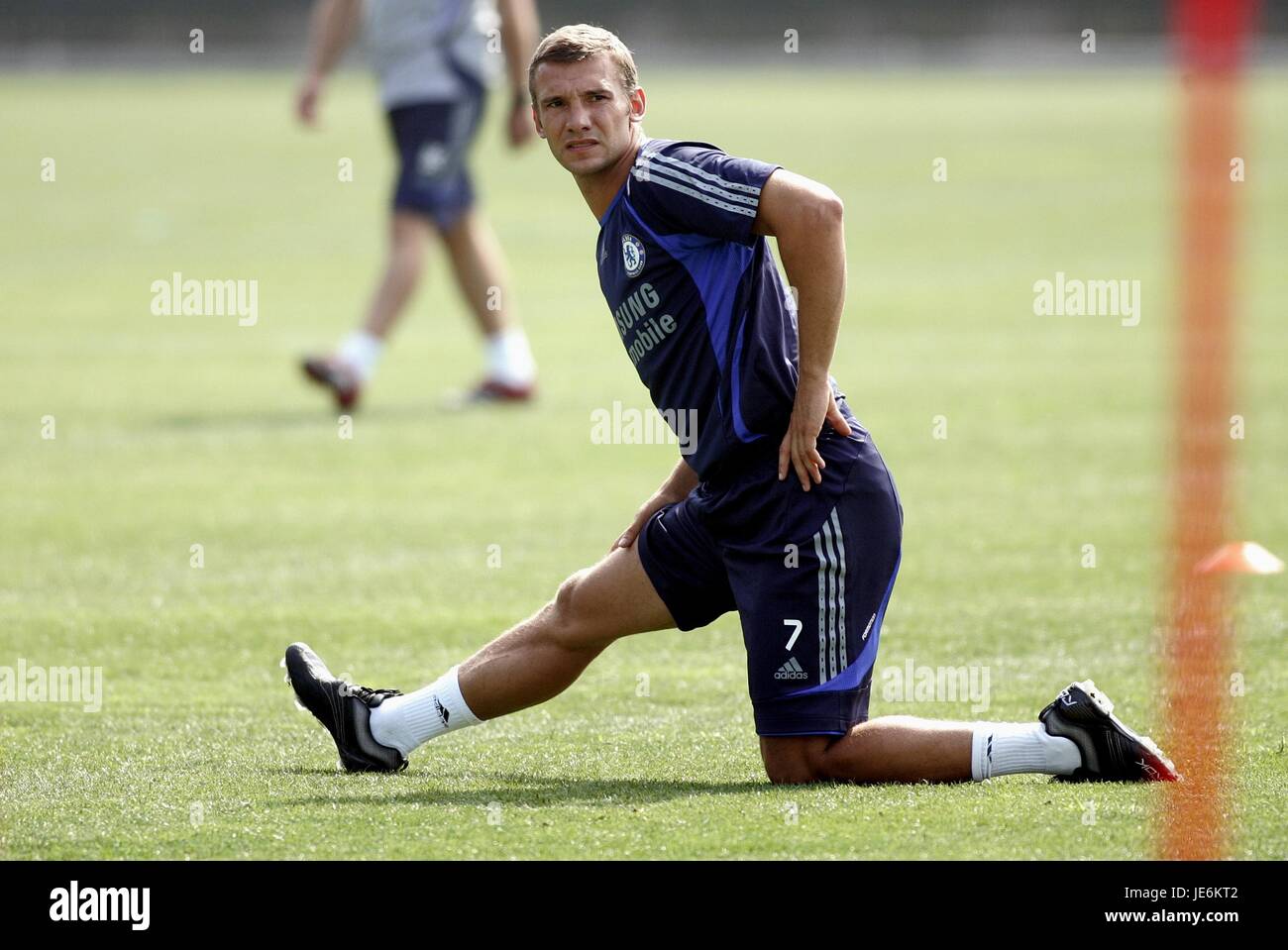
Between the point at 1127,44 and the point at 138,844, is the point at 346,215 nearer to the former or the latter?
the point at 138,844

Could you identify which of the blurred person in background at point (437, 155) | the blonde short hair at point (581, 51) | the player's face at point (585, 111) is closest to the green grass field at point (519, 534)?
the blurred person in background at point (437, 155)

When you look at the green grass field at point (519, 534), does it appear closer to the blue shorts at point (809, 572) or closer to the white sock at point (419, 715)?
the white sock at point (419, 715)

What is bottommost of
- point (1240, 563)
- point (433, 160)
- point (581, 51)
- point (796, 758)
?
point (796, 758)

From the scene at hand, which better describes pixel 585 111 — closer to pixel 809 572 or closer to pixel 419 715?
pixel 809 572

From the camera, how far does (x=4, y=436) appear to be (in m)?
11.3

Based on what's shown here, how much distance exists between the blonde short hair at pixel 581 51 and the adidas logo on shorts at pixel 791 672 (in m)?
1.52

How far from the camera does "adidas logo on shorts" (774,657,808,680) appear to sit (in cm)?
509

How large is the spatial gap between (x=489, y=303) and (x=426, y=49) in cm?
160

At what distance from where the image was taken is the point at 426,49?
12.3m

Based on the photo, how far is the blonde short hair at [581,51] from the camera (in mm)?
5086

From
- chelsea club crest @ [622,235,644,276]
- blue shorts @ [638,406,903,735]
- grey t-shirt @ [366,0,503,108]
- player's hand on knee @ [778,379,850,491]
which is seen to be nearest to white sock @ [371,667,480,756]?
blue shorts @ [638,406,903,735]

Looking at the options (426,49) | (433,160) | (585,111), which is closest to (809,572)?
(585,111)

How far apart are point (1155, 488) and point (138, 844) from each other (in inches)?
242

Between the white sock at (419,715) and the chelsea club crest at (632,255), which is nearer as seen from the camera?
the chelsea club crest at (632,255)
